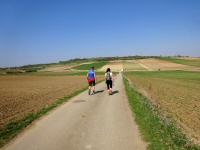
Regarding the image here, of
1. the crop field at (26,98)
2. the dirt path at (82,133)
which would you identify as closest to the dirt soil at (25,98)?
the crop field at (26,98)

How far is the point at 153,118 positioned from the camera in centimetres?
1084

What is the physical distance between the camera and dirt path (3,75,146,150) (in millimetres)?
7211

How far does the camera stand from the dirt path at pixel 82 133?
7.21 metres

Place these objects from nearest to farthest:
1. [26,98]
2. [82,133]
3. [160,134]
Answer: [160,134] → [82,133] → [26,98]

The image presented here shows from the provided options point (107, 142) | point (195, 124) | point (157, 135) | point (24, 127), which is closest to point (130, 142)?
point (107, 142)

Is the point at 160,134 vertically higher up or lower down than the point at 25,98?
higher up

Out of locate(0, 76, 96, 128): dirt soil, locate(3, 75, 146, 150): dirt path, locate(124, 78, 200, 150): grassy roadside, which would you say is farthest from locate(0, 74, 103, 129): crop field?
locate(124, 78, 200, 150): grassy roadside

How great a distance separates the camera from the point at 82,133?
27.8ft

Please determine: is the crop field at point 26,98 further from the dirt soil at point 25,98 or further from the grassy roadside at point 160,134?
the grassy roadside at point 160,134

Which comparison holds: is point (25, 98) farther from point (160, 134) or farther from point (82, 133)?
point (160, 134)

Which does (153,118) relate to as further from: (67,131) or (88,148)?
(88,148)

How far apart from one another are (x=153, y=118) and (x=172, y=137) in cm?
282

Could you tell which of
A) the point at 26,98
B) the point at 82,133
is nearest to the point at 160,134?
the point at 82,133

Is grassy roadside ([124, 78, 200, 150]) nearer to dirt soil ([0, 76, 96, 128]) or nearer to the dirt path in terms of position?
the dirt path
